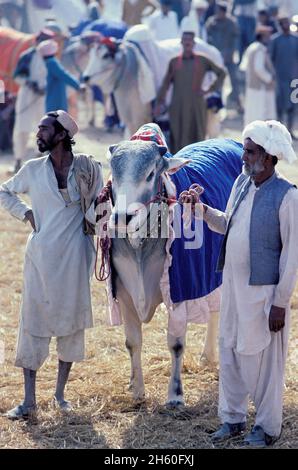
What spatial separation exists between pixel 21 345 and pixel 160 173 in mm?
1129

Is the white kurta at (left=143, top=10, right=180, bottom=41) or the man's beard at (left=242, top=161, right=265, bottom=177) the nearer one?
the man's beard at (left=242, top=161, right=265, bottom=177)

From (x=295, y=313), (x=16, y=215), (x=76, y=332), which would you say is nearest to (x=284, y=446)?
(x=76, y=332)

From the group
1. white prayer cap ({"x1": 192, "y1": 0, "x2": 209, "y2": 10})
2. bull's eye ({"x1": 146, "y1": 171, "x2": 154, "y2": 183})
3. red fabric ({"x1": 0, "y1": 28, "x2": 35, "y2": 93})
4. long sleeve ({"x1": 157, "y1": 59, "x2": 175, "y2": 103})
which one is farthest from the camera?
white prayer cap ({"x1": 192, "y1": 0, "x2": 209, "y2": 10})

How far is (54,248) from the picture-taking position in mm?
5703

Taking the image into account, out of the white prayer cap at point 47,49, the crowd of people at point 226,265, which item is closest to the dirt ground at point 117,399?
the crowd of people at point 226,265

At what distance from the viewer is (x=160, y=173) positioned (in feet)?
18.8

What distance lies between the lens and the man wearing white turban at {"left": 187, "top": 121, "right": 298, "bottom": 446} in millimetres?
5133

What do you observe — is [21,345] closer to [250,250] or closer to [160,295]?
[160,295]

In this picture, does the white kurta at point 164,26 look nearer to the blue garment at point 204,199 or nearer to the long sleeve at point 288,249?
the blue garment at point 204,199

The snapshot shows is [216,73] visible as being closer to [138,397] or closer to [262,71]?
[262,71]

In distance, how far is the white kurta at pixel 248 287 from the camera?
5098 millimetres

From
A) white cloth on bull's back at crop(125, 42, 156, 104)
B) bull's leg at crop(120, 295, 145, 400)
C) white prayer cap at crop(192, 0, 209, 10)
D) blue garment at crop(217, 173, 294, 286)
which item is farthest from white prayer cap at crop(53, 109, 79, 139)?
white prayer cap at crop(192, 0, 209, 10)

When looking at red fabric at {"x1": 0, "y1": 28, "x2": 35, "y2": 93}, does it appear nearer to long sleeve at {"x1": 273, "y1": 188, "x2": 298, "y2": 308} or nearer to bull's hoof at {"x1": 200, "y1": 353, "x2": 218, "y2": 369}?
bull's hoof at {"x1": 200, "y1": 353, "x2": 218, "y2": 369}

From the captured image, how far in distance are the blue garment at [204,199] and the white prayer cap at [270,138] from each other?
912 mm
